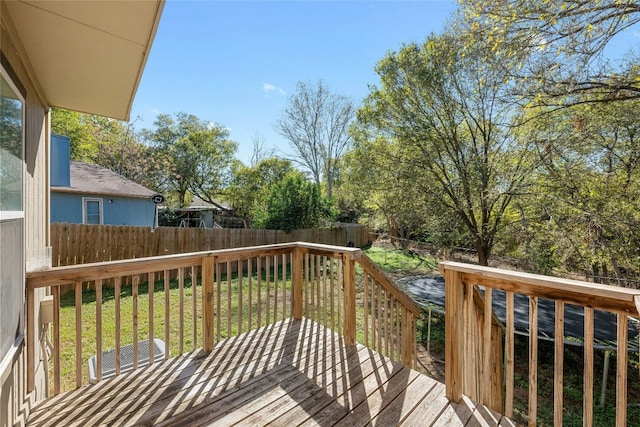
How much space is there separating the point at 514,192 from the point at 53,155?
28.7 ft

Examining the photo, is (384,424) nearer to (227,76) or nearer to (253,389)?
(253,389)

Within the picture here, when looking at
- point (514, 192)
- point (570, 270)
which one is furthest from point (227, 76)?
point (570, 270)

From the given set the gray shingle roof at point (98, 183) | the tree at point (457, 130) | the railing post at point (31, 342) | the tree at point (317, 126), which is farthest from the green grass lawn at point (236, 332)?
the tree at point (317, 126)

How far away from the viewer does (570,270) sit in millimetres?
6195

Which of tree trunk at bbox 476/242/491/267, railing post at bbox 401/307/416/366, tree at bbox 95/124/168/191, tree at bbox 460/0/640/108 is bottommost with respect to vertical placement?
railing post at bbox 401/307/416/366

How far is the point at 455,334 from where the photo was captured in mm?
2094

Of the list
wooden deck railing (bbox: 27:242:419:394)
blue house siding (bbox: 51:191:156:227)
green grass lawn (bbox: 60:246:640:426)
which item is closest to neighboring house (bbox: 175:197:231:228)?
blue house siding (bbox: 51:191:156:227)

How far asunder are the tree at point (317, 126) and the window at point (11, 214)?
18572 mm

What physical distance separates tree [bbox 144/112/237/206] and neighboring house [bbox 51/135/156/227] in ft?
32.4

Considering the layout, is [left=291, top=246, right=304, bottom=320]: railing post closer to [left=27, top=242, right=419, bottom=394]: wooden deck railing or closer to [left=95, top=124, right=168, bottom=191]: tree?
[left=27, top=242, right=419, bottom=394]: wooden deck railing

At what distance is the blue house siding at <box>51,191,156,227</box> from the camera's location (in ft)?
31.2

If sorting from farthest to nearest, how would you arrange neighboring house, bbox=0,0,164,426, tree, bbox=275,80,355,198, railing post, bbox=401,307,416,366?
tree, bbox=275,80,355,198 < railing post, bbox=401,307,416,366 < neighboring house, bbox=0,0,164,426

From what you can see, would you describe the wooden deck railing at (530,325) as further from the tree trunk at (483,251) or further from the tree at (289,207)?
the tree at (289,207)

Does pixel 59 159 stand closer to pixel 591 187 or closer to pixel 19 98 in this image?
pixel 19 98
